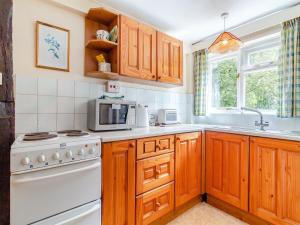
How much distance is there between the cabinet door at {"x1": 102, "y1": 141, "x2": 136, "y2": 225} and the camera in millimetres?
1355

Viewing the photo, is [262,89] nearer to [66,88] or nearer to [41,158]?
[66,88]

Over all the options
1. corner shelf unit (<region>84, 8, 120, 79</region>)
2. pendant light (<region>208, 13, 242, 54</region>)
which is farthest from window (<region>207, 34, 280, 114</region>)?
corner shelf unit (<region>84, 8, 120, 79</region>)

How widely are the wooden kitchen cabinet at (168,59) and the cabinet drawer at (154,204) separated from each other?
127 cm

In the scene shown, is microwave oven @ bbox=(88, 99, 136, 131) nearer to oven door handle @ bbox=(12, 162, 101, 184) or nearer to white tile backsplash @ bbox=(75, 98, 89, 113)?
white tile backsplash @ bbox=(75, 98, 89, 113)

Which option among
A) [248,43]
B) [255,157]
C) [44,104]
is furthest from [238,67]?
[44,104]

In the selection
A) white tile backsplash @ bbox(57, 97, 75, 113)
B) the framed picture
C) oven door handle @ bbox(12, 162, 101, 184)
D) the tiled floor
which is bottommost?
the tiled floor

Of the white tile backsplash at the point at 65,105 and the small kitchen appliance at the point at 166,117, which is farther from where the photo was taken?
the small kitchen appliance at the point at 166,117

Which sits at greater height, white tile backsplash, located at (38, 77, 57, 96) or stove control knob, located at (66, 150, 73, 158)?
white tile backsplash, located at (38, 77, 57, 96)

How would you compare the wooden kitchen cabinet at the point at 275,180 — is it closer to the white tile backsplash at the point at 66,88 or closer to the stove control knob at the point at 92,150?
the stove control knob at the point at 92,150

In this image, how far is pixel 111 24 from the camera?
75.9 inches

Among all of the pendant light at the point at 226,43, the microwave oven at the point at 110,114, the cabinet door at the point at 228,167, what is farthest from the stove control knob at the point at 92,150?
the pendant light at the point at 226,43

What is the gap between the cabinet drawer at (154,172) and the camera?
1564mm

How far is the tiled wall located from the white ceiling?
96 centimetres

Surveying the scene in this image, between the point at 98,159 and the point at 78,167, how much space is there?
5.7 inches
